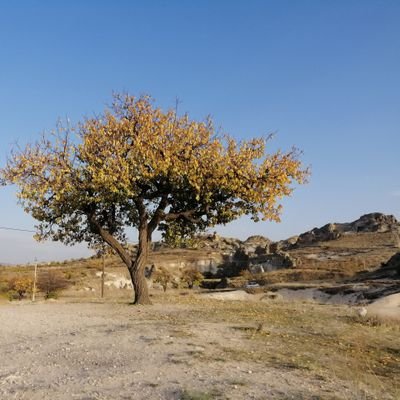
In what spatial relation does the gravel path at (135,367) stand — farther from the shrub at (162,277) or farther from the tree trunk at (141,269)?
the shrub at (162,277)

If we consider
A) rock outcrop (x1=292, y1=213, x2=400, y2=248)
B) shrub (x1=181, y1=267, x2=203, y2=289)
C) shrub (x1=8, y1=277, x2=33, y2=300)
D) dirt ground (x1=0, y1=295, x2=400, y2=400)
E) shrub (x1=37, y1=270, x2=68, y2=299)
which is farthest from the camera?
rock outcrop (x1=292, y1=213, x2=400, y2=248)

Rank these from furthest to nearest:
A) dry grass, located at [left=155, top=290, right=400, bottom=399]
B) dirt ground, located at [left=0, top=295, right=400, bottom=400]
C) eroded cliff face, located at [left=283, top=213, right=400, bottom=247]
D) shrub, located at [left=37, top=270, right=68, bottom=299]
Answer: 1. eroded cliff face, located at [left=283, top=213, right=400, bottom=247]
2. shrub, located at [left=37, top=270, right=68, bottom=299]
3. dry grass, located at [left=155, top=290, right=400, bottom=399]
4. dirt ground, located at [left=0, top=295, right=400, bottom=400]

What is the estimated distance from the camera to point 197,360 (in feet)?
32.4

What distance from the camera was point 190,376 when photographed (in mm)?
8492

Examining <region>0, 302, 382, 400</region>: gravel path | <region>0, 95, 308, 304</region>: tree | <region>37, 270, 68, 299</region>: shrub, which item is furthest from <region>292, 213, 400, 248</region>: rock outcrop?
<region>0, 302, 382, 400</region>: gravel path

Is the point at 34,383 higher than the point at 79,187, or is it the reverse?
the point at 79,187

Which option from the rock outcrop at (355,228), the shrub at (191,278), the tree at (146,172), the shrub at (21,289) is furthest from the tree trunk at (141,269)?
the rock outcrop at (355,228)

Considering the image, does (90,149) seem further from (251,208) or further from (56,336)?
(56,336)

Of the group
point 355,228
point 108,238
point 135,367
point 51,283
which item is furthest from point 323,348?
point 355,228

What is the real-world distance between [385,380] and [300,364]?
174 centimetres

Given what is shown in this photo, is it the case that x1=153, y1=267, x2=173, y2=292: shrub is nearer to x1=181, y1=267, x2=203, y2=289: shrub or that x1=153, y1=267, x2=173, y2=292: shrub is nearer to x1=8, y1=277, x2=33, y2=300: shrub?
x1=181, y1=267, x2=203, y2=289: shrub

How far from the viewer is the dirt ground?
7.74m

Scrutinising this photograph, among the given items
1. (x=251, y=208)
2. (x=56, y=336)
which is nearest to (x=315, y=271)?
(x=251, y=208)

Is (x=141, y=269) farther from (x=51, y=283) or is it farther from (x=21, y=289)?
(x=51, y=283)
